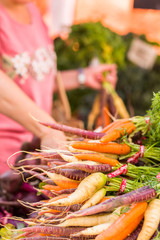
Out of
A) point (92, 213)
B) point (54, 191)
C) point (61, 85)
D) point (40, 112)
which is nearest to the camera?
point (92, 213)

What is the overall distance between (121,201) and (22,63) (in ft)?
3.43

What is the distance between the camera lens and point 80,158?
987 mm

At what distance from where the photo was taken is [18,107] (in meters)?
1.23

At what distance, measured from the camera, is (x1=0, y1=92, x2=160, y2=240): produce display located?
869 mm

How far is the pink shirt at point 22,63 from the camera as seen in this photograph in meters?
1.58

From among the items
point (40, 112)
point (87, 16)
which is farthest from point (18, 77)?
point (87, 16)

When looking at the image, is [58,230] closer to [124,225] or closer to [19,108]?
[124,225]

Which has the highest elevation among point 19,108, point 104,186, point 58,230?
point 19,108

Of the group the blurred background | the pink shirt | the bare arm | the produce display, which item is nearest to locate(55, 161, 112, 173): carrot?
the produce display

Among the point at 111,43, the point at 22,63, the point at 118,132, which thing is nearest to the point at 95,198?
the point at 118,132

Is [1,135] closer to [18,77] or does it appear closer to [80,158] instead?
[18,77]

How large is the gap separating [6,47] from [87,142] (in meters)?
0.85

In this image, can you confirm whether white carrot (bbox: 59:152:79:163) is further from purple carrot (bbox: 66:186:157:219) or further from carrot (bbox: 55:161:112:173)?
purple carrot (bbox: 66:186:157:219)

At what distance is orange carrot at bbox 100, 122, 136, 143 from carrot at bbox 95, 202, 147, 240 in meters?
0.24
